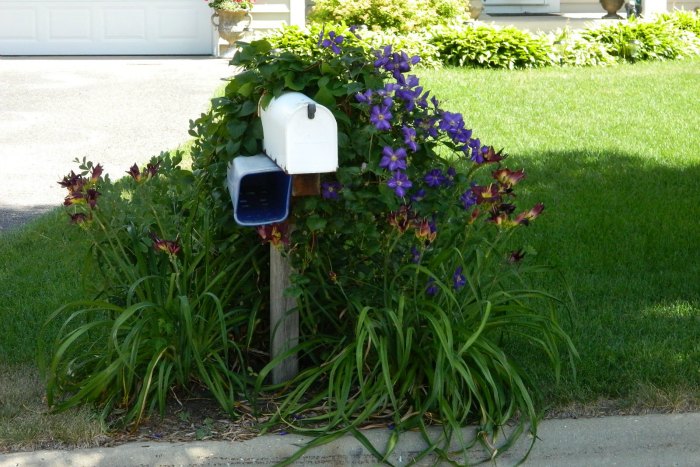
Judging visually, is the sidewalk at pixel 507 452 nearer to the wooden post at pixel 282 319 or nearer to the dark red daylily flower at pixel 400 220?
the wooden post at pixel 282 319

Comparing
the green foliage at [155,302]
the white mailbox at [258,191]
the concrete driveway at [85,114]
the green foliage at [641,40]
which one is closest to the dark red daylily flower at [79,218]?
the green foliage at [155,302]

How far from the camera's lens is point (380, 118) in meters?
3.55

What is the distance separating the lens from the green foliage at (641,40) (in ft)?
43.2

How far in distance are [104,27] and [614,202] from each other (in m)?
12.0

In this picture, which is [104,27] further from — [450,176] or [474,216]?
[474,216]

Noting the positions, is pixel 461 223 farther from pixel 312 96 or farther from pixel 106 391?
pixel 106 391

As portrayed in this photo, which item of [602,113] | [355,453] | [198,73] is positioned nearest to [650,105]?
[602,113]

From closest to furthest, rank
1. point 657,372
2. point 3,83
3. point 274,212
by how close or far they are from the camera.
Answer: point 274,212 → point 657,372 → point 3,83

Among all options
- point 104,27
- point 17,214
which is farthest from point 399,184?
point 104,27

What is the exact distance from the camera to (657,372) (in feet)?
13.2

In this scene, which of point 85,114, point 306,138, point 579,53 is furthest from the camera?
point 579,53

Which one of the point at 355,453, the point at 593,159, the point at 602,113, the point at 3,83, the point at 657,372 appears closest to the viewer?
the point at 355,453

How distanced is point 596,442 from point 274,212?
4.56 ft

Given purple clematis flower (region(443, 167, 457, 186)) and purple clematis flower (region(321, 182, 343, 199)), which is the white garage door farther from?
purple clematis flower (region(321, 182, 343, 199))
